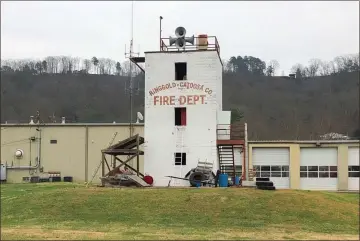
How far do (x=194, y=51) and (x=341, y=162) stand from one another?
82.8 ft

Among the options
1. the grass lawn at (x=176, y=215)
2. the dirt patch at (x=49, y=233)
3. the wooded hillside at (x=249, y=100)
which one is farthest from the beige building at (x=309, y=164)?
the wooded hillside at (x=249, y=100)

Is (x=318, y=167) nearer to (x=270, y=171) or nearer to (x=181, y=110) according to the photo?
(x=270, y=171)

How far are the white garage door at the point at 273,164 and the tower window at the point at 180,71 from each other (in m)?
21.1

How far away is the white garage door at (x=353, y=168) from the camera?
5034 cm

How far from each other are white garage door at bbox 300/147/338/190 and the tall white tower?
71.5 ft

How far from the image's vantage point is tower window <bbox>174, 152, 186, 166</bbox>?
3111cm

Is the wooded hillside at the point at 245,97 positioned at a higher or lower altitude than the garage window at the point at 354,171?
higher

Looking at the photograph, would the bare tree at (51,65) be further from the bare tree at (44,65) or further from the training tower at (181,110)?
the training tower at (181,110)

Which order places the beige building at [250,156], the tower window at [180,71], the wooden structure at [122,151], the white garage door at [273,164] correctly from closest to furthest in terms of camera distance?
1. the wooden structure at [122,151]
2. the tower window at [180,71]
3. the beige building at [250,156]
4. the white garage door at [273,164]

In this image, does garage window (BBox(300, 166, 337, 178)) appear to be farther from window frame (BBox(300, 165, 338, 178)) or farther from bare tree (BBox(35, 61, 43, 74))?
bare tree (BBox(35, 61, 43, 74))

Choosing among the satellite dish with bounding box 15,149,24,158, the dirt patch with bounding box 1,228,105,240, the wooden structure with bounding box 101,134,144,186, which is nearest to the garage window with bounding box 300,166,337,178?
the wooden structure with bounding box 101,134,144,186

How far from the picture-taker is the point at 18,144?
51.6m

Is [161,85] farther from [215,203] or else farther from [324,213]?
[324,213]

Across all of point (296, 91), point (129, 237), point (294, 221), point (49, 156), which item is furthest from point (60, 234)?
point (296, 91)
